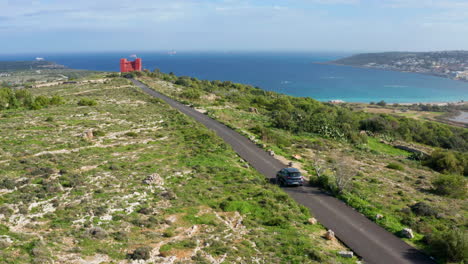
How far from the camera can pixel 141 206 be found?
17.1 m

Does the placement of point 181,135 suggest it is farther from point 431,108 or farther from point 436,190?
point 431,108

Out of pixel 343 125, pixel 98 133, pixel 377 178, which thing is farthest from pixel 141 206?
pixel 343 125

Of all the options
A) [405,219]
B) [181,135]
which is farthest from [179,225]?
[181,135]

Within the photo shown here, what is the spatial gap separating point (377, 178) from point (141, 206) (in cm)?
2042

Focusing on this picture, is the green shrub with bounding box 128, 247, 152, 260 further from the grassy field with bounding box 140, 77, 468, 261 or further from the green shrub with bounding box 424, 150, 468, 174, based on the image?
the green shrub with bounding box 424, 150, 468, 174

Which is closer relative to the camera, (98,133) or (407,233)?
(407,233)

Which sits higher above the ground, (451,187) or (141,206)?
(141,206)

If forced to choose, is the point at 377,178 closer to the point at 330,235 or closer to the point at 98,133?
the point at 330,235

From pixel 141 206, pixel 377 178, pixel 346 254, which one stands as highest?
pixel 141 206

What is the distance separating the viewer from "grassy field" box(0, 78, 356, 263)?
41.9 feet

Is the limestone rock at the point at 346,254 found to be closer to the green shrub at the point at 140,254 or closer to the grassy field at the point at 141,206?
the grassy field at the point at 141,206

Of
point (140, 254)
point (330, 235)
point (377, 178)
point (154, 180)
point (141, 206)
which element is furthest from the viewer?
point (377, 178)

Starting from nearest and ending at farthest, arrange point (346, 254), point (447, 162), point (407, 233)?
point (346, 254)
point (407, 233)
point (447, 162)

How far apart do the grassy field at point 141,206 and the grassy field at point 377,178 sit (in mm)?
4728
